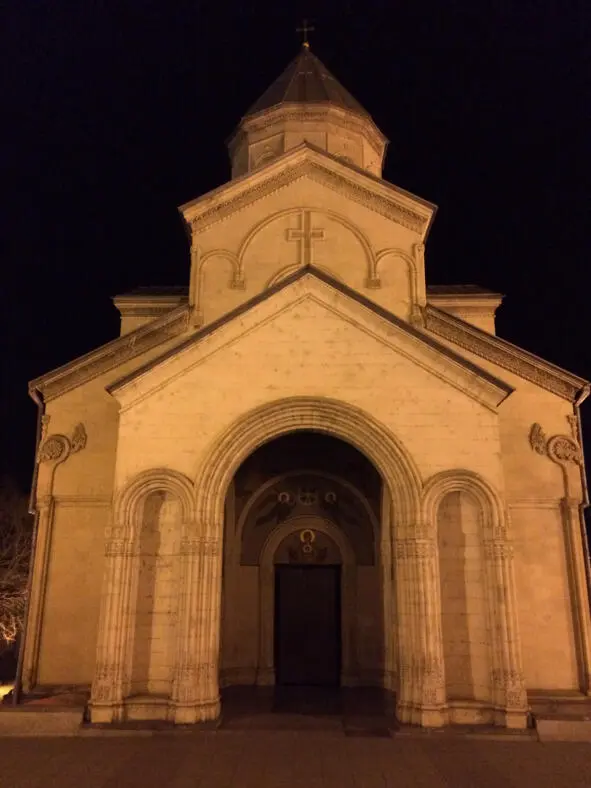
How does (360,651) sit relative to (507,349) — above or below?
below

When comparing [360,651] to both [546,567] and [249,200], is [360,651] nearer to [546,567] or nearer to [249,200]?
[546,567]

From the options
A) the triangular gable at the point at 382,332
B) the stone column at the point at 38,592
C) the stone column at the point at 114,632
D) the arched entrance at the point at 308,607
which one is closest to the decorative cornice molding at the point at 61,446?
the stone column at the point at 38,592

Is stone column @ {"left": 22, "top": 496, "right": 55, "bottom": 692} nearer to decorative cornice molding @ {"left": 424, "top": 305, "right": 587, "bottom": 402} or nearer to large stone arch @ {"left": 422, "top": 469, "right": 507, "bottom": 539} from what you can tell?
large stone arch @ {"left": 422, "top": 469, "right": 507, "bottom": 539}

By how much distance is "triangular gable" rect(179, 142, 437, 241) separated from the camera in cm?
1359

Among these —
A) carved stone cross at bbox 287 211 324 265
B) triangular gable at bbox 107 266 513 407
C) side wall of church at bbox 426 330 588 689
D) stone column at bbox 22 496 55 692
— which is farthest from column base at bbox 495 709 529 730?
carved stone cross at bbox 287 211 324 265

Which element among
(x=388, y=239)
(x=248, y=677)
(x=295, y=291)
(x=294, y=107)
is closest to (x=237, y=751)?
(x=248, y=677)

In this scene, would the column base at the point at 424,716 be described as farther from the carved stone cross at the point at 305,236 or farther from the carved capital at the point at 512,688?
the carved stone cross at the point at 305,236

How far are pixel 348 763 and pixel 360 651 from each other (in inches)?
196

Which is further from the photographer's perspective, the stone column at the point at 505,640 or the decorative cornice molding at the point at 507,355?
the decorative cornice molding at the point at 507,355

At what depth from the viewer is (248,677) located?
12.4 meters

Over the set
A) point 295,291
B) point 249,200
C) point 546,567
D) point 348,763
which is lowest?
point 348,763

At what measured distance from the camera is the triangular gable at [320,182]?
1359cm

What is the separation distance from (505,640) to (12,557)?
906 inches

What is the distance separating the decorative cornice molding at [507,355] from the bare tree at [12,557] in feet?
56.4
